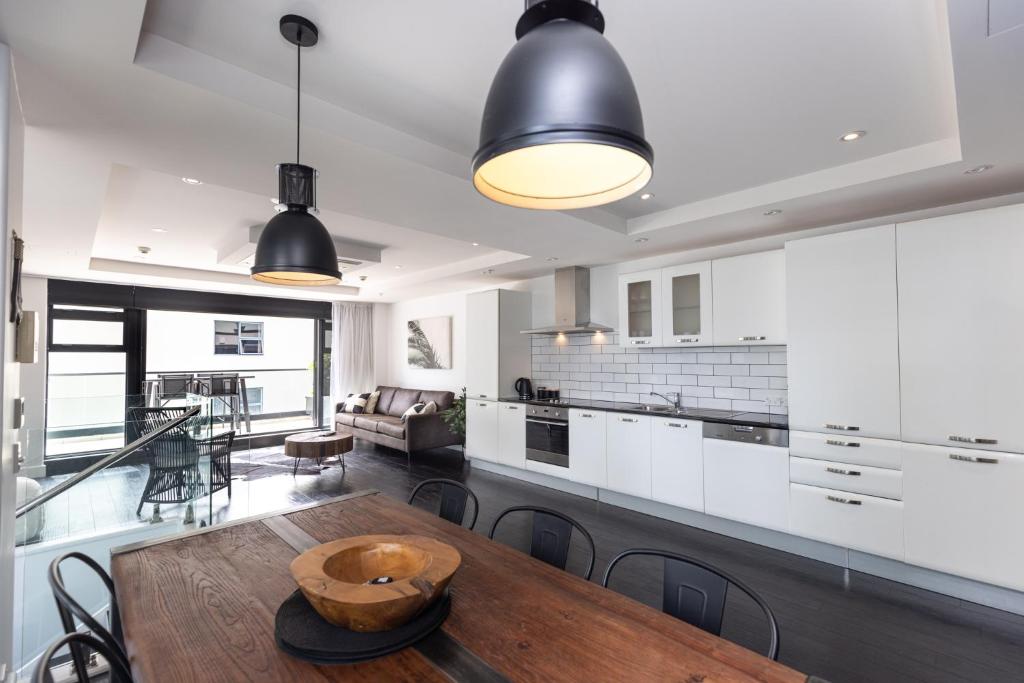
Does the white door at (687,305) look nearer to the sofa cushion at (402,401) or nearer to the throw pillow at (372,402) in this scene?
the sofa cushion at (402,401)

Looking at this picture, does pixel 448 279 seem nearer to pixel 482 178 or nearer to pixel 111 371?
pixel 111 371

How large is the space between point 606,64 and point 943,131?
8.35ft

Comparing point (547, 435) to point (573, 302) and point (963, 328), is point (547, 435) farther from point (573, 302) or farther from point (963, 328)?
point (963, 328)

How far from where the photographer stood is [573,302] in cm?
516

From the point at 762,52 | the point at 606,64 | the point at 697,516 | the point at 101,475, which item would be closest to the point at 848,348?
the point at 697,516

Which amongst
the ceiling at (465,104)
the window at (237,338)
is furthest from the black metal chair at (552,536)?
the window at (237,338)

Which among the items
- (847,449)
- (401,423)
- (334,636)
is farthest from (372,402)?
(334,636)

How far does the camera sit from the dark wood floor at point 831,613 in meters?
2.18

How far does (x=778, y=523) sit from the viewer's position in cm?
333

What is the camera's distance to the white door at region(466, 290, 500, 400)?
18.8 feet

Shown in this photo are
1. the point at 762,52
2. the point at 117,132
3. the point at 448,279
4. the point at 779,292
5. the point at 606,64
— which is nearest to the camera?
the point at 606,64

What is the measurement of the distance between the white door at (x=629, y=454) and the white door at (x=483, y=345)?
1.75 m

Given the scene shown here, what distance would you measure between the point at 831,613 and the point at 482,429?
389 cm

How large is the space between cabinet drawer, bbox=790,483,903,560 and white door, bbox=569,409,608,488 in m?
1.63
